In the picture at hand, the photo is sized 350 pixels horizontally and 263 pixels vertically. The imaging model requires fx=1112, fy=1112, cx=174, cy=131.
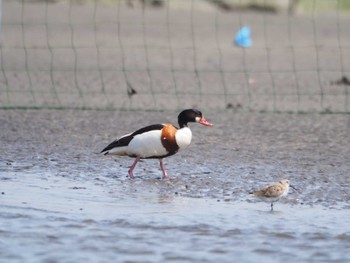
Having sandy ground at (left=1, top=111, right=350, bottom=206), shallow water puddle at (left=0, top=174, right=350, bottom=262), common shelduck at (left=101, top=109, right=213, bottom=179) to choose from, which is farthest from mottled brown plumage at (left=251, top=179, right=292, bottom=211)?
common shelduck at (left=101, top=109, right=213, bottom=179)

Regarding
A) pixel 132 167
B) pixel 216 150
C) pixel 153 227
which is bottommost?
pixel 153 227

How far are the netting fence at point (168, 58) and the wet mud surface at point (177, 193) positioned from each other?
1.55 metres

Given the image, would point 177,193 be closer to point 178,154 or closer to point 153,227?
point 153,227

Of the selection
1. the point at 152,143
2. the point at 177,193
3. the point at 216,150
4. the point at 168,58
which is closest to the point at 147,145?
the point at 152,143

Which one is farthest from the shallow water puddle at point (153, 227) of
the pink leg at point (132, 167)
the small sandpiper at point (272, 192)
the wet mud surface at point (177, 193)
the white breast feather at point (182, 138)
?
the white breast feather at point (182, 138)

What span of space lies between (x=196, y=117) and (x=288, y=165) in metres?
1.02

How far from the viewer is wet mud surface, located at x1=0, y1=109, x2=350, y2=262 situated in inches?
301

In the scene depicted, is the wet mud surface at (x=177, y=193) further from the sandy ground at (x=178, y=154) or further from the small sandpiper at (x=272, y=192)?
the small sandpiper at (x=272, y=192)

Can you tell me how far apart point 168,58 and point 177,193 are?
9.27m

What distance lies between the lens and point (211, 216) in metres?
8.46

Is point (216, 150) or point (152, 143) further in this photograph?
point (216, 150)

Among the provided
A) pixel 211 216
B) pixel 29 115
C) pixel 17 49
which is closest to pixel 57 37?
pixel 17 49

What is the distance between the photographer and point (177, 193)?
9328 millimetres

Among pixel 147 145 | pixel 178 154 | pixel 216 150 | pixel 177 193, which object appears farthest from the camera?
pixel 216 150
